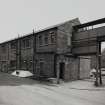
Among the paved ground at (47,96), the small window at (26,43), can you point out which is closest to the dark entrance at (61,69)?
the paved ground at (47,96)

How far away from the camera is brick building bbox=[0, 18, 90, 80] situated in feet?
65.5

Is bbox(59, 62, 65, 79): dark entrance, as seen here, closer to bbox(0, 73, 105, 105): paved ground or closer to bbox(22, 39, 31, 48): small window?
bbox(0, 73, 105, 105): paved ground

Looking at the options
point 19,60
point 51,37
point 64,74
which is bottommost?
point 64,74

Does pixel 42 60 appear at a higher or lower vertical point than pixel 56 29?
lower

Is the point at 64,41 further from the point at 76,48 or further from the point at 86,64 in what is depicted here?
the point at 86,64

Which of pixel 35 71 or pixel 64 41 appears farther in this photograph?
pixel 35 71

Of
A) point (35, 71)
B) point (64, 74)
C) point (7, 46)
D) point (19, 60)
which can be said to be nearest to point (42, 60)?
point (35, 71)

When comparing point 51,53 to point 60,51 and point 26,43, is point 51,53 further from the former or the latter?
point 26,43

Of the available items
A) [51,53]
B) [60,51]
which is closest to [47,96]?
[51,53]

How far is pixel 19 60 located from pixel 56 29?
1131cm

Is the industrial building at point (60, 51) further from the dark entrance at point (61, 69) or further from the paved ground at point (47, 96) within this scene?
the paved ground at point (47, 96)

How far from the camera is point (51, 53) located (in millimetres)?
20234

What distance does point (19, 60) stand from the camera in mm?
27578

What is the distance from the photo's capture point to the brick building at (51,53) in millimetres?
19953
